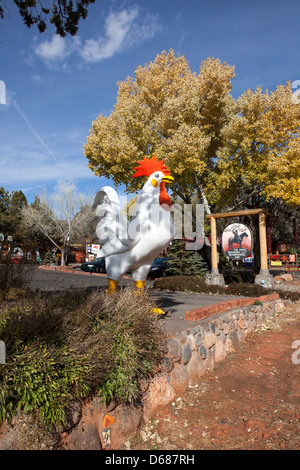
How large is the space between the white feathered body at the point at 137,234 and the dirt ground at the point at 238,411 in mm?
2000

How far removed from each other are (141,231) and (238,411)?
9.10ft

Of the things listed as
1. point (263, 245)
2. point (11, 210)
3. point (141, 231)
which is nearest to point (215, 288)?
point (263, 245)

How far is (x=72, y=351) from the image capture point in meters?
2.75

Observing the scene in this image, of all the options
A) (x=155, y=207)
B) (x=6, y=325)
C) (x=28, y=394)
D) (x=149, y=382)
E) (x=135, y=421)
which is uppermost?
(x=155, y=207)

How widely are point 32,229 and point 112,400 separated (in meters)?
28.9

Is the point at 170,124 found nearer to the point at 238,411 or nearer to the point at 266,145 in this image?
the point at 266,145

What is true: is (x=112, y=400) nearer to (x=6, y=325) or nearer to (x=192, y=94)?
(x=6, y=325)

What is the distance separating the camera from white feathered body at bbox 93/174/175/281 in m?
4.68

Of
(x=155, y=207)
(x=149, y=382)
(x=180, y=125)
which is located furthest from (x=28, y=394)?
(x=180, y=125)

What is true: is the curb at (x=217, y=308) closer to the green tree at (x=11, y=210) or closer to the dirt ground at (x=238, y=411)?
the dirt ground at (x=238, y=411)

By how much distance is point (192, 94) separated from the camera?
13930mm

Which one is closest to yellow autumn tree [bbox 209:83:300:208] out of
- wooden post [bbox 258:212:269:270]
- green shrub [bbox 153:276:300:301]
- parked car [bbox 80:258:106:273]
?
wooden post [bbox 258:212:269:270]

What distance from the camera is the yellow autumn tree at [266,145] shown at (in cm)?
1298
